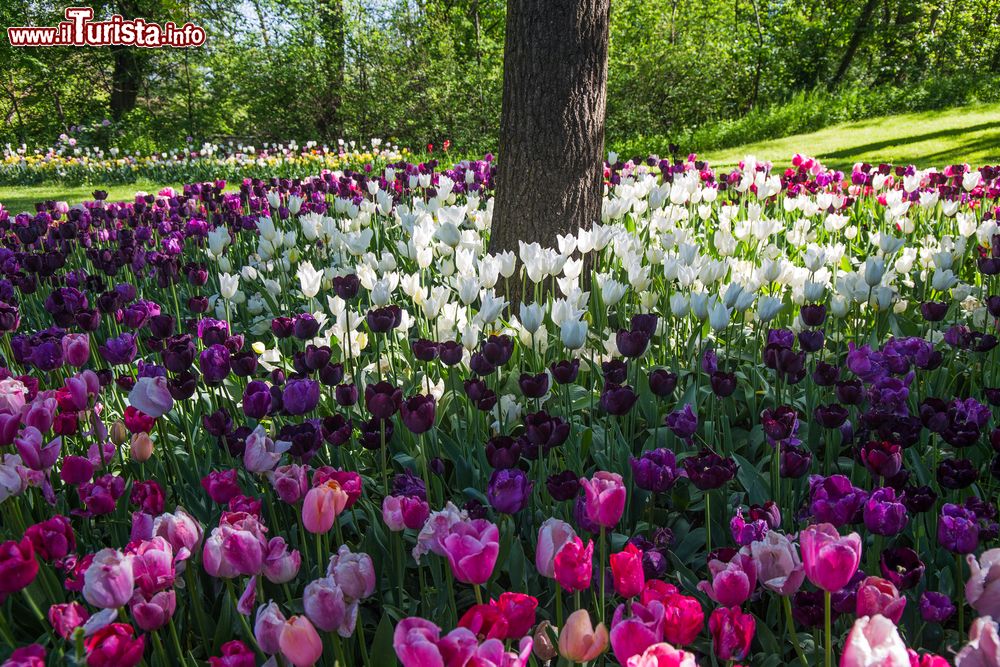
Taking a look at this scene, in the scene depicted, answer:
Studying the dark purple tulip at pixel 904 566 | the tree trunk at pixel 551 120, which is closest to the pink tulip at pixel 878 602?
the dark purple tulip at pixel 904 566

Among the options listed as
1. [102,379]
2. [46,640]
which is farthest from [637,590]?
[102,379]

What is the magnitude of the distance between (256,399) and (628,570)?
45.5 inches

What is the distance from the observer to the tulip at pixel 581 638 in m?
1.04

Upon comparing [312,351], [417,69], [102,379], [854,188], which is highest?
[417,69]

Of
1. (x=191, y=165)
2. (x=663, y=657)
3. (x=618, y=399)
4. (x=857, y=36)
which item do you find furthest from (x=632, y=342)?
(x=857, y=36)

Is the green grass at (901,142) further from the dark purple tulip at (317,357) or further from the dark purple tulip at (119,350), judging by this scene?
the dark purple tulip at (119,350)

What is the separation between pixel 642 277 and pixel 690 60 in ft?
49.3

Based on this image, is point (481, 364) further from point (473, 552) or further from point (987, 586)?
point (987, 586)

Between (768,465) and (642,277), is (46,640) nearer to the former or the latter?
(768,465)

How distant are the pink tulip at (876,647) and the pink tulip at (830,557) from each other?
285 mm

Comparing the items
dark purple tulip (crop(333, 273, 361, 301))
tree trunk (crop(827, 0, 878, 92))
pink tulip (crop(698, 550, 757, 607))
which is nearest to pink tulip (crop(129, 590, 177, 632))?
pink tulip (crop(698, 550, 757, 607))

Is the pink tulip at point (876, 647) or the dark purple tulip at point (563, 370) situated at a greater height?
the pink tulip at point (876, 647)

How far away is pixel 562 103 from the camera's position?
12.9 ft

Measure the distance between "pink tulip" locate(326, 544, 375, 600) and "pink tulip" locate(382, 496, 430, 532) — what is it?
7.6 inches
